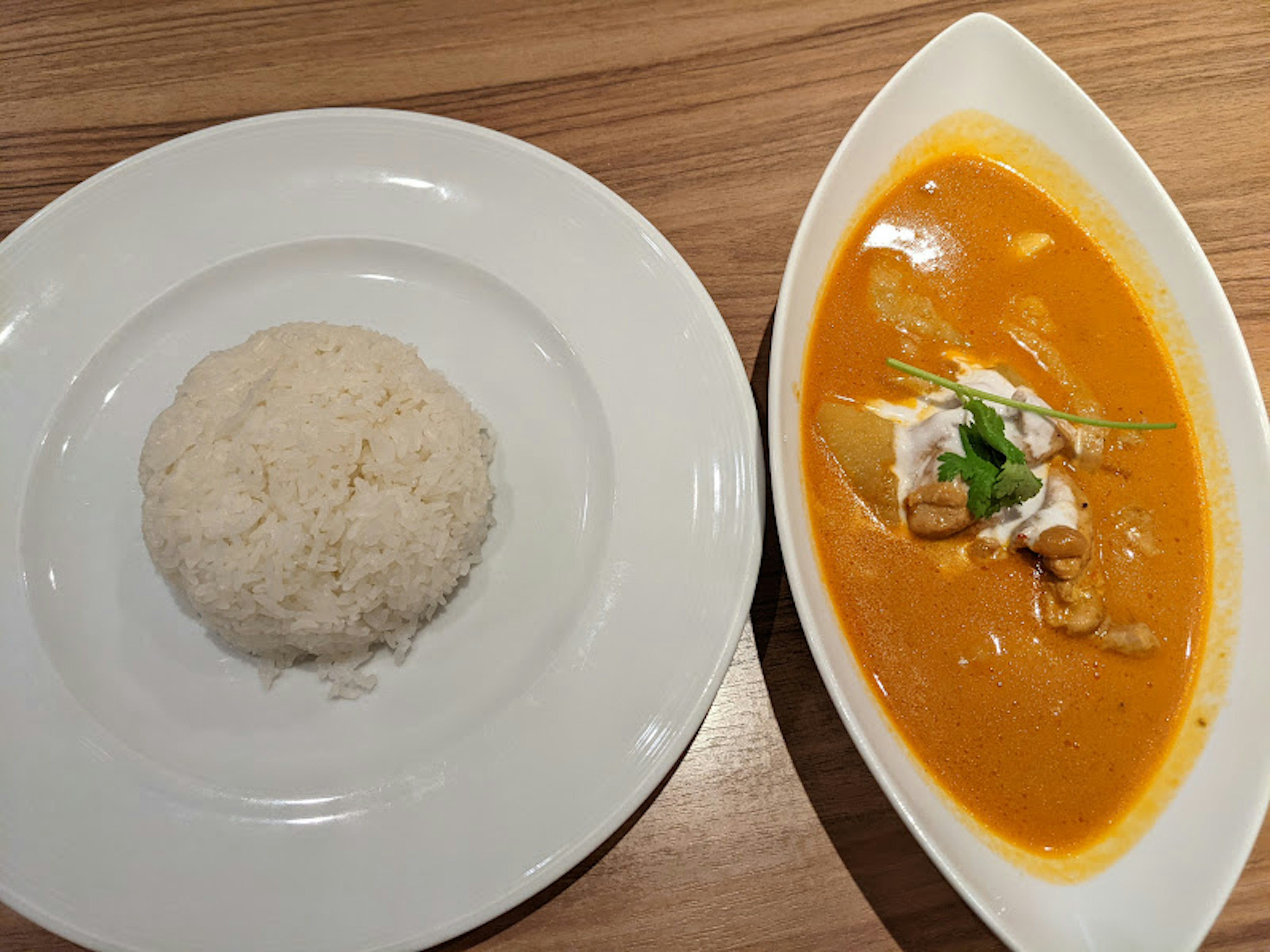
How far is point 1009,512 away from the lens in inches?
77.4

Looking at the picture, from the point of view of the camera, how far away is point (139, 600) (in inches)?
77.3

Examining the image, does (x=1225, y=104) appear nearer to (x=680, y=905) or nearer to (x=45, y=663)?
(x=680, y=905)

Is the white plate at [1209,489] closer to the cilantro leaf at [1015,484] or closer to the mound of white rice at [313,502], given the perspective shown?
the cilantro leaf at [1015,484]

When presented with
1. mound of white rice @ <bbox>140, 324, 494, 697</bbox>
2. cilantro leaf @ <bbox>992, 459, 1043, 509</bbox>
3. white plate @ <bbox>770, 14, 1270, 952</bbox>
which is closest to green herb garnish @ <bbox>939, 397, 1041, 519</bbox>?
cilantro leaf @ <bbox>992, 459, 1043, 509</bbox>

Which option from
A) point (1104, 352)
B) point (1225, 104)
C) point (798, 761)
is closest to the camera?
point (798, 761)

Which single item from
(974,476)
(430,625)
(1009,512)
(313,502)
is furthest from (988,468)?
(313,502)

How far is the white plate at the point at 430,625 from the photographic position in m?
1.67

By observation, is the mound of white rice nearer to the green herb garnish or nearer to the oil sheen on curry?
the oil sheen on curry

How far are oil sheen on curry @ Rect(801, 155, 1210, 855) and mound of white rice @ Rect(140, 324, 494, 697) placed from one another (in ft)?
2.87

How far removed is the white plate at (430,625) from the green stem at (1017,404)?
0.39 m

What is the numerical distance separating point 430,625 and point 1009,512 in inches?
54.0

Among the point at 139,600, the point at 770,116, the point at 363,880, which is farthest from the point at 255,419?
the point at 770,116

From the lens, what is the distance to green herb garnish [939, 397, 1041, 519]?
1.84m

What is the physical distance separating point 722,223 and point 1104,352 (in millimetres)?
1035
